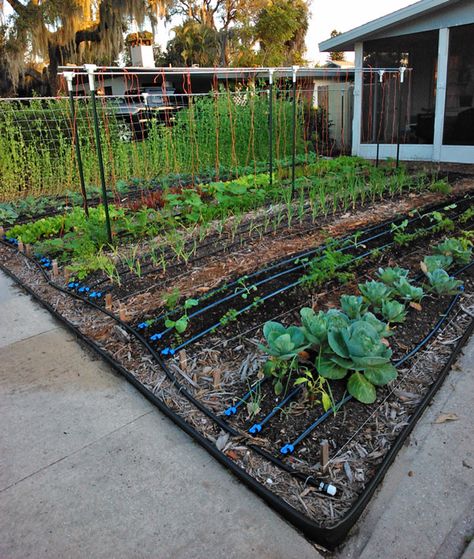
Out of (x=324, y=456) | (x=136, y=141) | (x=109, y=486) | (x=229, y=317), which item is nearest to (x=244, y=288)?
(x=229, y=317)

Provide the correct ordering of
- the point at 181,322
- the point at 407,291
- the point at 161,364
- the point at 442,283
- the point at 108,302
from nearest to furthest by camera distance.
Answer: the point at 161,364 < the point at 181,322 < the point at 407,291 < the point at 442,283 < the point at 108,302

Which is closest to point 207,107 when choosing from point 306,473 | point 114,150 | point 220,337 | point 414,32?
point 114,150

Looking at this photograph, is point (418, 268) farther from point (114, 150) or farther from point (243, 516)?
point (114, 150)

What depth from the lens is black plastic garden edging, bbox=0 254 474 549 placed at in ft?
5.19

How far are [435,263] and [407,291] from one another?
47cm

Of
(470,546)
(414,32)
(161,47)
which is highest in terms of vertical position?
(161,47)

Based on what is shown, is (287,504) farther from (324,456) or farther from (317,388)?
(317,388)

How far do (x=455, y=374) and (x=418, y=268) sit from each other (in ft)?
4.39

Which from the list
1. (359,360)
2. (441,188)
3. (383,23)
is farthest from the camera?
(383,23)

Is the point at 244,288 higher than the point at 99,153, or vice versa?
the point at 99,153

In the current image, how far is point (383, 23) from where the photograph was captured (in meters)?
8.58

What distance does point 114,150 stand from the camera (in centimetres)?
760

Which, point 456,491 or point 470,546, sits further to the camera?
point 456,491

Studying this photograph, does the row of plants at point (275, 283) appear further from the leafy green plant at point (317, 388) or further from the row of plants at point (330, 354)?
the leafy green plant at point (317, 388)
